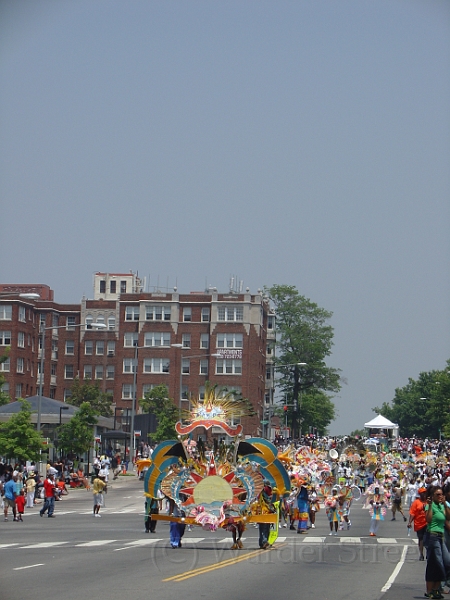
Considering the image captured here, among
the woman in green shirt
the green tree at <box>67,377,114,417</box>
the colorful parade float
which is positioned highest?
the green tree at <box>67,377,114,417</box>

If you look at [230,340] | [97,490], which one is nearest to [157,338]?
[230,340]

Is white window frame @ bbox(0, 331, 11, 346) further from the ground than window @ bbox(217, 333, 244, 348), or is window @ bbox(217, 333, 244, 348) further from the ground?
window @ bbox(217, 333, 244, 348)

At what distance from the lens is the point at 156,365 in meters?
104

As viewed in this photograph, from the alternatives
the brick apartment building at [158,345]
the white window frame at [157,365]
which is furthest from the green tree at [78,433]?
the white window frame at [157,365]

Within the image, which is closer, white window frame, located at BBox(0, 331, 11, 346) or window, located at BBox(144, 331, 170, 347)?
white window frame, located at BBox(0, 331, 11, 346)

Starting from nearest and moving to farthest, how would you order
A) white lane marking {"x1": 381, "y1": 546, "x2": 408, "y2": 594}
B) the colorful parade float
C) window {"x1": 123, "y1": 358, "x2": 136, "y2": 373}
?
white lane marking {"x1": 381, "y1": 546, "x2": 408, "y2": 594}, the colorful parade float, window {"x1": 123, "y1": 358, "x2": 136, "y2": 373}

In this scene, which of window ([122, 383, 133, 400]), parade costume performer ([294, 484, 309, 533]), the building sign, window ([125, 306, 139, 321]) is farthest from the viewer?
window ([125, 306, 139, 321])

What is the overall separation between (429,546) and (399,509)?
2006 cm

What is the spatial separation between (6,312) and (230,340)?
21.3m

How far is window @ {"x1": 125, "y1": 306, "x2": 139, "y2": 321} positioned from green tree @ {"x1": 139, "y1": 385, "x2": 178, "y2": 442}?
50.3ft

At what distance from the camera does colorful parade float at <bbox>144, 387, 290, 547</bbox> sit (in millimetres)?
23719

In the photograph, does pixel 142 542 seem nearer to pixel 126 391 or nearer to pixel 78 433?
pixel 78 433

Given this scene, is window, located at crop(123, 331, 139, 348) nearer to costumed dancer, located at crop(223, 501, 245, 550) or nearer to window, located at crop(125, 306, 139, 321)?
window, located at crop(125, 306, 139, 321)

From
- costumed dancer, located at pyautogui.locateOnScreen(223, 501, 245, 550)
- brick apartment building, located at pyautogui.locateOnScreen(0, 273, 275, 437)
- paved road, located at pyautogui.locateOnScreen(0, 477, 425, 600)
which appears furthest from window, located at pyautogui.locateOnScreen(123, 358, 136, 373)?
costumed dancer, located at pyautogui.locateOnScreen(223, 501, 245, 550)
